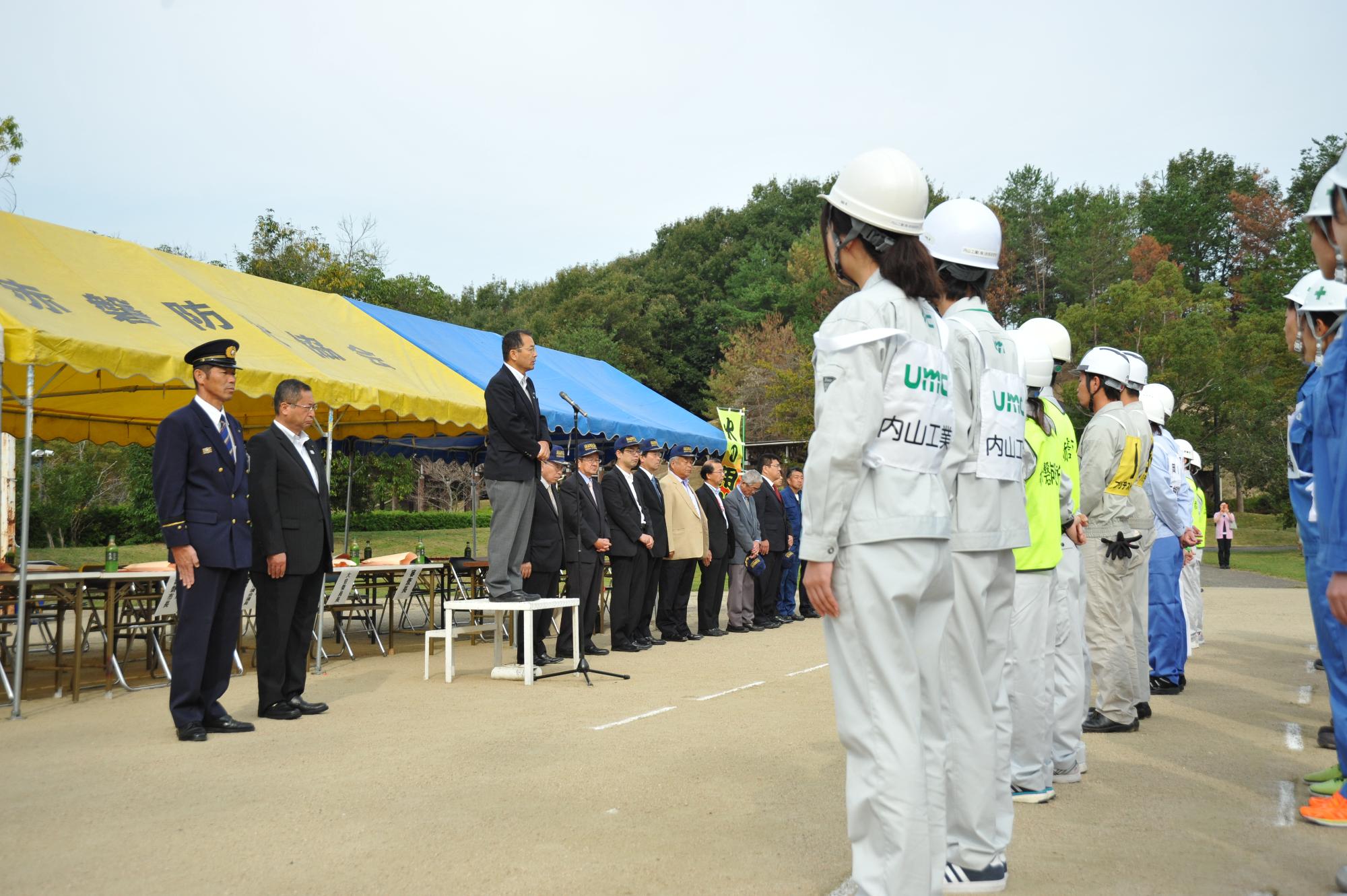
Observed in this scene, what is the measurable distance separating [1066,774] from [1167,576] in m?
3.67

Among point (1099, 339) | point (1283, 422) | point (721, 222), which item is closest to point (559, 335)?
point (721, 222)

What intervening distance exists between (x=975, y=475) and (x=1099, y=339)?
4507 cm

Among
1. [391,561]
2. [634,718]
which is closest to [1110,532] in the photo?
[634,718]

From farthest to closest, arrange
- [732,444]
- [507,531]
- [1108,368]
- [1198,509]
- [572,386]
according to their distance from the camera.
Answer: [732,444] → [572,386] → [1198,509] → [507,531] → [1108,368]

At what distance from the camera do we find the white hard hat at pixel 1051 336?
5.33 m

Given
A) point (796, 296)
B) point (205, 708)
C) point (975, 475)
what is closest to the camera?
point (975, 475)

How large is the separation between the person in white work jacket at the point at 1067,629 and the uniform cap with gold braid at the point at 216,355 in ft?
16.3

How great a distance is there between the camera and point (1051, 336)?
5.45 metres

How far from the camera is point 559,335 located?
167 feet

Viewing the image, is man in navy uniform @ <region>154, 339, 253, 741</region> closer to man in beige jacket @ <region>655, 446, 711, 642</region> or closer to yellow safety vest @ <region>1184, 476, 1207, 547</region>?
man in beige jacket @ <region>655, 446, 711, 642</region>

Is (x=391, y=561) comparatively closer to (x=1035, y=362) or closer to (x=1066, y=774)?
(x=1066, y=774)

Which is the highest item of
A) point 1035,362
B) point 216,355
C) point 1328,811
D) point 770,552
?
point 216,355

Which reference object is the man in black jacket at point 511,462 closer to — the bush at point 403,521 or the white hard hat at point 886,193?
the white hard hat at point 886,193

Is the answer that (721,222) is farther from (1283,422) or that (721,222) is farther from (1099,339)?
(1283,422)
